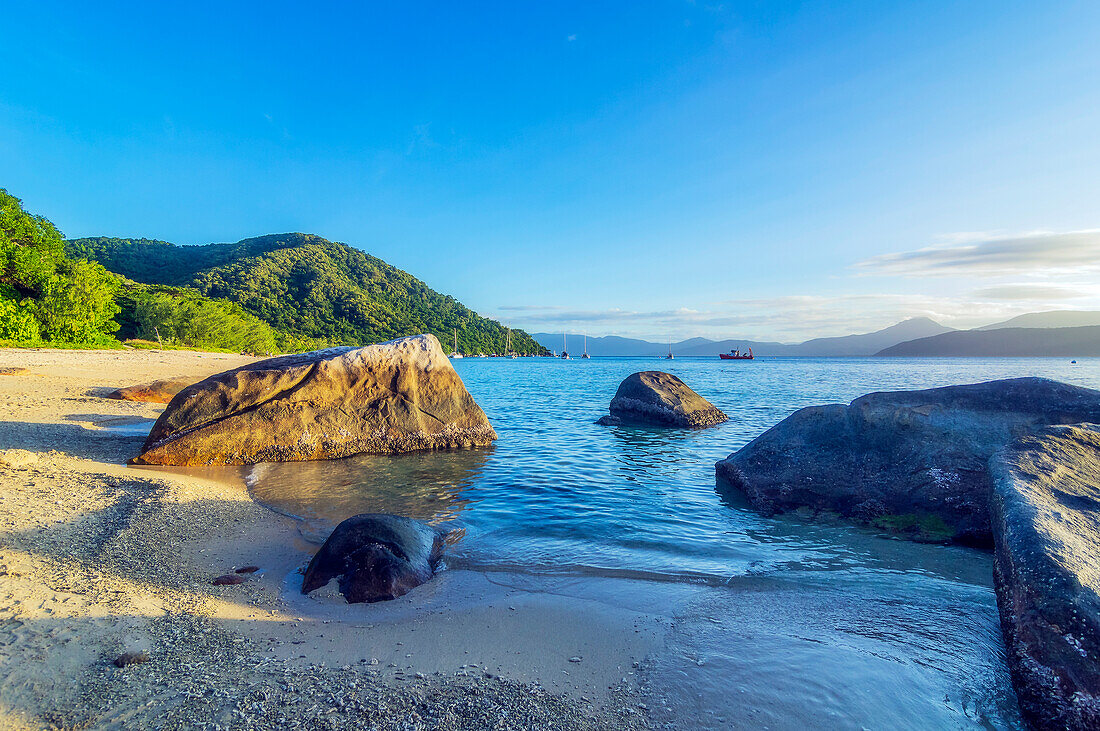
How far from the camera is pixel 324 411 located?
434 inches

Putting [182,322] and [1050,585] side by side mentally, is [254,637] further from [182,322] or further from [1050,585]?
[182,322]

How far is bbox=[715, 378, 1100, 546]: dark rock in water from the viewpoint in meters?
6.65

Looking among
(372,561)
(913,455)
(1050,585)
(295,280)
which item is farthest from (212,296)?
(1050,585)

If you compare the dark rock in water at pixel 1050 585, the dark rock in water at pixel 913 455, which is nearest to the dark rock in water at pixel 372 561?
the dark rock in water at pixel 1050 585

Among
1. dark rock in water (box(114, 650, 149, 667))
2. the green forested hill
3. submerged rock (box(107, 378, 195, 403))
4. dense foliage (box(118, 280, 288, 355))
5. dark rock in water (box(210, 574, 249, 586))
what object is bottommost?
dark rock in water (box(210, 574, 249, 586))

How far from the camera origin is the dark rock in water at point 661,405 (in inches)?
645

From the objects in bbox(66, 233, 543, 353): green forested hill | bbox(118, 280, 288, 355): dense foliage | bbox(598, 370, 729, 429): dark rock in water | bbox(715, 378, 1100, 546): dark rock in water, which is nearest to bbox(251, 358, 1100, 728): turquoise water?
bbox(715, 378, 1100, 546): dark rock in water

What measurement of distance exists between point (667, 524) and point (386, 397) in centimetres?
735

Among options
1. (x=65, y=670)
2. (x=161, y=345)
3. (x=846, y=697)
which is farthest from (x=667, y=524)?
(x=161, y=345)

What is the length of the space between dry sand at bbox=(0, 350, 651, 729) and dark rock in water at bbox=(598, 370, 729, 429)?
38.6 ft

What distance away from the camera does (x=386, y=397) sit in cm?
1176

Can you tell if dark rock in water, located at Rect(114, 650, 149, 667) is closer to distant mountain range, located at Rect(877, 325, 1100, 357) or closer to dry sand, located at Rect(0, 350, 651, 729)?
dry sand, located at Rect(0, 350, 651, 729)

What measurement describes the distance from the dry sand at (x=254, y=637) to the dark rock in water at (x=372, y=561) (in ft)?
0.50

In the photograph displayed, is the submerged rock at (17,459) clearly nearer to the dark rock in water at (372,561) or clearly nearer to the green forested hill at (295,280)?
the dark rock in water at (372,561)
